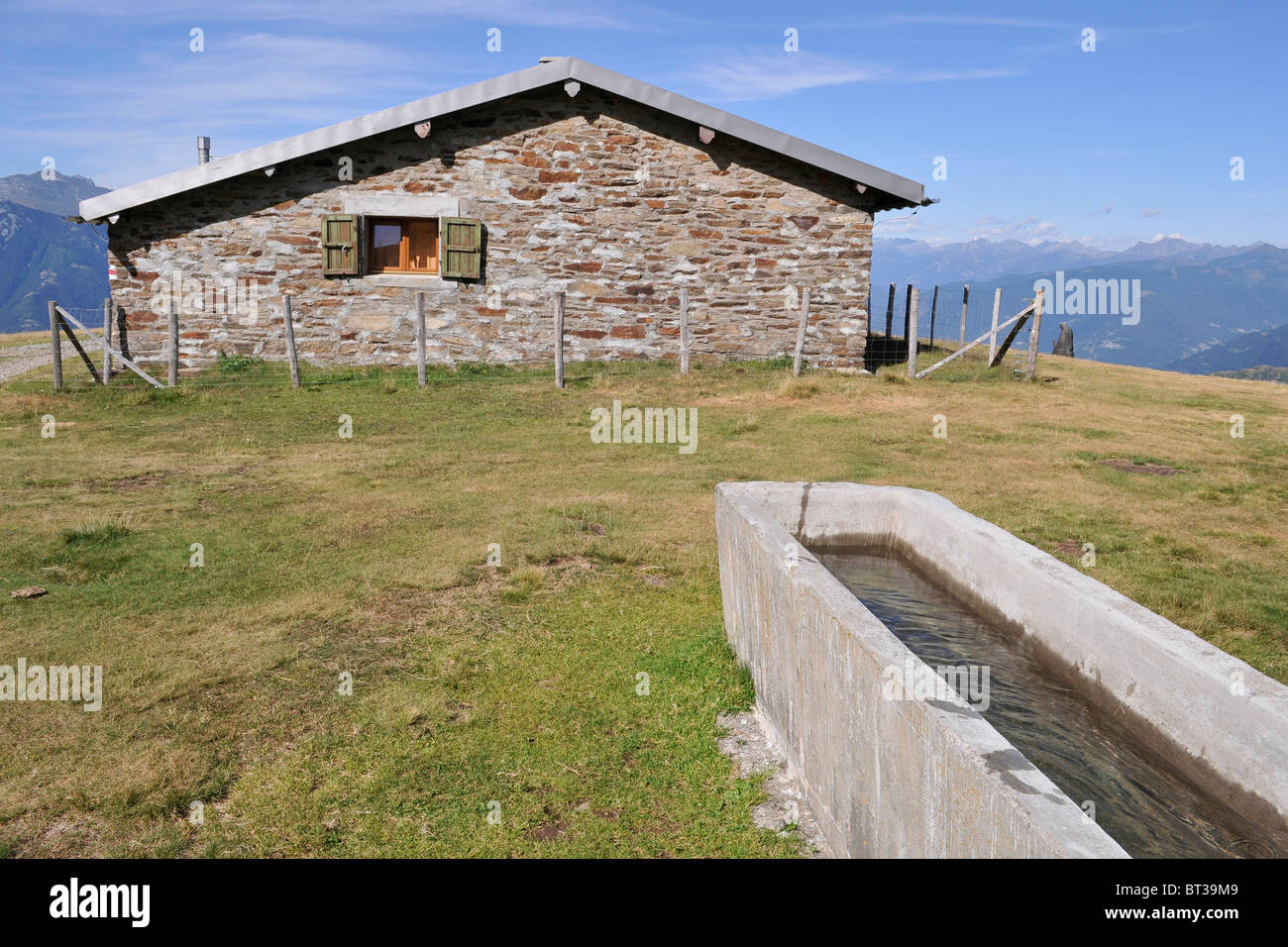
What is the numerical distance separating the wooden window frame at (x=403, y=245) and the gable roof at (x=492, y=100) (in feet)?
4.80

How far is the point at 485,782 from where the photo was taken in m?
3.79

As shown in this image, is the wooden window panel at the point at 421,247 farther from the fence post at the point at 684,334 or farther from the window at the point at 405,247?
the fence post at the point at 684,334

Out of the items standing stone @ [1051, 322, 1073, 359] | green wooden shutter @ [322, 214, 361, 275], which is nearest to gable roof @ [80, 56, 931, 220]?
green wooden shutter @ [322, 214, 361, 275]

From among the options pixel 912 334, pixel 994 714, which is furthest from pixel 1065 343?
pixel 994 714

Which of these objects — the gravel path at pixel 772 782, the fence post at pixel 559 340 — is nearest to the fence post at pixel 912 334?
the fence post at pixel 559 340

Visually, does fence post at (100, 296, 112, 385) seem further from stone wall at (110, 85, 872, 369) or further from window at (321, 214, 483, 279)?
window at (321, 214, 483, 279)

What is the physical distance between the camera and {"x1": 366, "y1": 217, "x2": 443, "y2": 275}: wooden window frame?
1500 centimetres

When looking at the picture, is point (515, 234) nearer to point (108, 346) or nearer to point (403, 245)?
point (403, 245)

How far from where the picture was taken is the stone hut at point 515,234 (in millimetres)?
14242

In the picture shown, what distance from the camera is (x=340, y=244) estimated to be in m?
14.5

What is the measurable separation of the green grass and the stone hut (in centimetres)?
255
